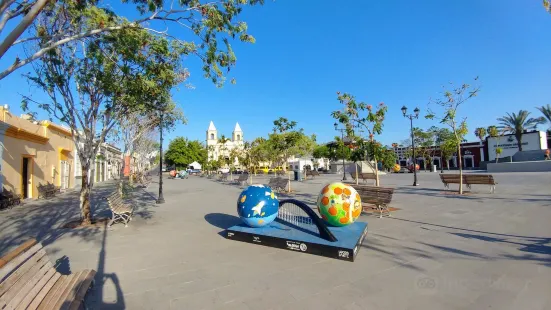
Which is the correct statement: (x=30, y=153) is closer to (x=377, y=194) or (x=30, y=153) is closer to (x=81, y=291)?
(x=81, y=291)

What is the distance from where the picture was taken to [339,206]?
630cm

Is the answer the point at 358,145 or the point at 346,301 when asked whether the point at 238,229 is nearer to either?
the point at 346,301

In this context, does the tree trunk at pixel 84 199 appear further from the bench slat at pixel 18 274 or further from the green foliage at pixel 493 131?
the green foliage at pixel 493 131

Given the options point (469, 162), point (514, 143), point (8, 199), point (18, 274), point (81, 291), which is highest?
point (514, 143)

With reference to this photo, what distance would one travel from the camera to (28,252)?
312cm

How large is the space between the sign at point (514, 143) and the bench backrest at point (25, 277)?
6430 centimetres

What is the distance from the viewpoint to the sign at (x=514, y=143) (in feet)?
156

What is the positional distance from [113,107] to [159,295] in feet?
23.8

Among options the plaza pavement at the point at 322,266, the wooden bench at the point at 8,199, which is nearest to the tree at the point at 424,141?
the plaza pavement at the point at 322,266

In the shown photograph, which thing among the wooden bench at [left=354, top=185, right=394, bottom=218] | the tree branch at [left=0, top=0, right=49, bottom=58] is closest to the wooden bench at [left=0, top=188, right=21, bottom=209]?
the tree branch at [left=0, top=0, right=49, bottom=58]

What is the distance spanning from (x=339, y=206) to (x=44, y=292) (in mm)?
5183

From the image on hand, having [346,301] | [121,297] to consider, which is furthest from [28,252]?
[346,301]

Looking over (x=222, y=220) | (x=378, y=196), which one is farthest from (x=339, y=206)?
(x=222, y=220)

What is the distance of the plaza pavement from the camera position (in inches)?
146
